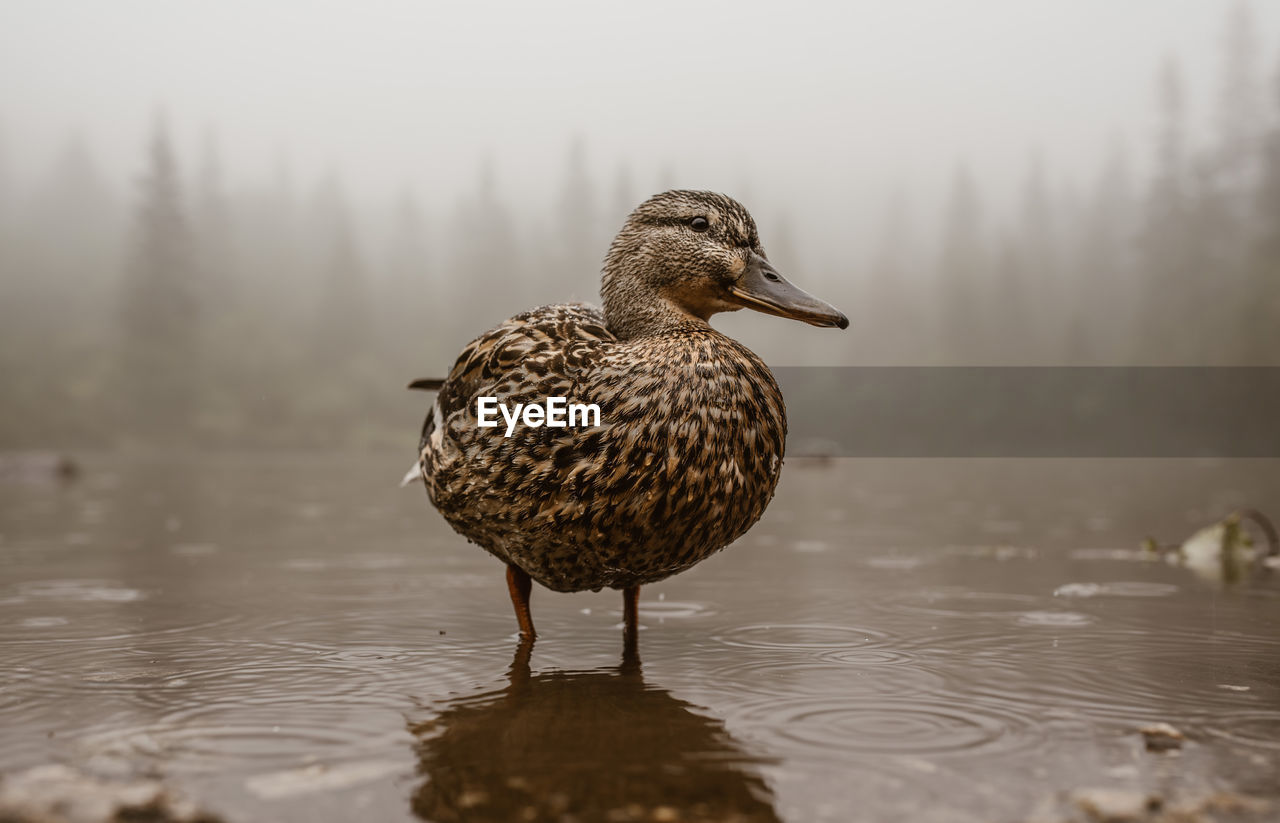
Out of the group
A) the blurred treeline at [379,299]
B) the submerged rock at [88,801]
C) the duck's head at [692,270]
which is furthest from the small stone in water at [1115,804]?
the blurred treeline at [379,299]

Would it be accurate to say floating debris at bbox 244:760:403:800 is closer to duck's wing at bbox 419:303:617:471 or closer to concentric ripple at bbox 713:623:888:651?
duck's wing at bbox 419:303:617:471

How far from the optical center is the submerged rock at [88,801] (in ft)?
7.46

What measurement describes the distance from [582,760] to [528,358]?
1626 mm

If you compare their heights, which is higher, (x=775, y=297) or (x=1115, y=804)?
(x=775, y=297)

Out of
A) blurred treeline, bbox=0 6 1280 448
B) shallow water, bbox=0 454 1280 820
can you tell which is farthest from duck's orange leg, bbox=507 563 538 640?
blurred treeline, bbox=0 6 1280 448

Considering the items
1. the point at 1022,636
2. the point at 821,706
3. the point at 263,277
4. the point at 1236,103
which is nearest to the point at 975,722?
the point at 821,706

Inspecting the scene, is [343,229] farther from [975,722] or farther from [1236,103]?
[975,722]

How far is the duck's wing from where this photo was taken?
149 inches

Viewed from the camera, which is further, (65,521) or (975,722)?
(65,521)

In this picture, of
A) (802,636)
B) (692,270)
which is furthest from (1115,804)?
(692,270)

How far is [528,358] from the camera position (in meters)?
3.88

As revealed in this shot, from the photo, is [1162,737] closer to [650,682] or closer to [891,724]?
[891,724]

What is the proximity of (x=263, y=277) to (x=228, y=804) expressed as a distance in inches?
3042

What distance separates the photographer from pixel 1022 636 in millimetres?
4355
